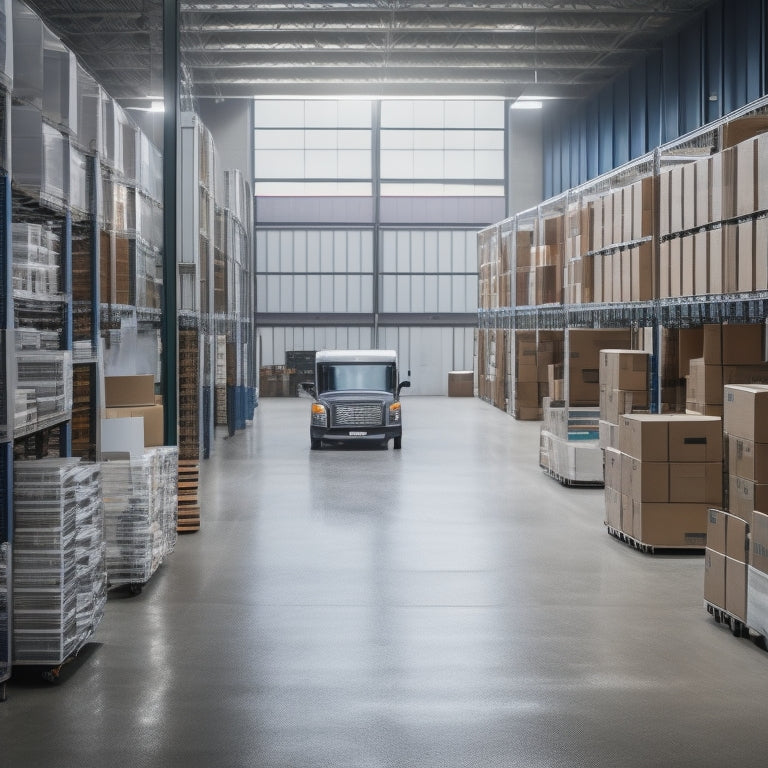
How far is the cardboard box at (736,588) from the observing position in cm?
734

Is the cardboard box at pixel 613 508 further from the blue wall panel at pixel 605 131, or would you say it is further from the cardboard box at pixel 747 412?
the blue wall panel at pixel 605 131

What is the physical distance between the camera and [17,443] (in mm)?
8031

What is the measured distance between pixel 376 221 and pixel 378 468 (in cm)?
1987

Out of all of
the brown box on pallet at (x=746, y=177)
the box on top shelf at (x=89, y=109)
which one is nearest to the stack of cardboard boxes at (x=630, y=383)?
the brown box on pallet at (x=746, y=177)

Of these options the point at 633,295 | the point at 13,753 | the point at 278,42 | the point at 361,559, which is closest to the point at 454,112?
the point at 278,42

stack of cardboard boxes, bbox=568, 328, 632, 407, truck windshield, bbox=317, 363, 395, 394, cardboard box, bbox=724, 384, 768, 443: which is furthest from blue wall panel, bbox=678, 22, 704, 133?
cardboard box, bbox=724, 384, 768, 443

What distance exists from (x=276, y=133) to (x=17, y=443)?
29002 mm

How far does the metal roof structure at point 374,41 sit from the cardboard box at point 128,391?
427 inches

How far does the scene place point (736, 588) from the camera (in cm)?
746

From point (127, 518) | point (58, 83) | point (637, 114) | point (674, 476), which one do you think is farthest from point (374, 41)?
point (127, 518)

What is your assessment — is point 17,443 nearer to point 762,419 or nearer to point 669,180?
point 762,419

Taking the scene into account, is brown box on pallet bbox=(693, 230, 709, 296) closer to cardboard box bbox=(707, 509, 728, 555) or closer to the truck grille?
cardboard box bbox=(707, 509, 728, 555)

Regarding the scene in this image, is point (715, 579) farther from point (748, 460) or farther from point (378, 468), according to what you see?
point (378, 468)

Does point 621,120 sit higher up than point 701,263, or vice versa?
point 621,120
